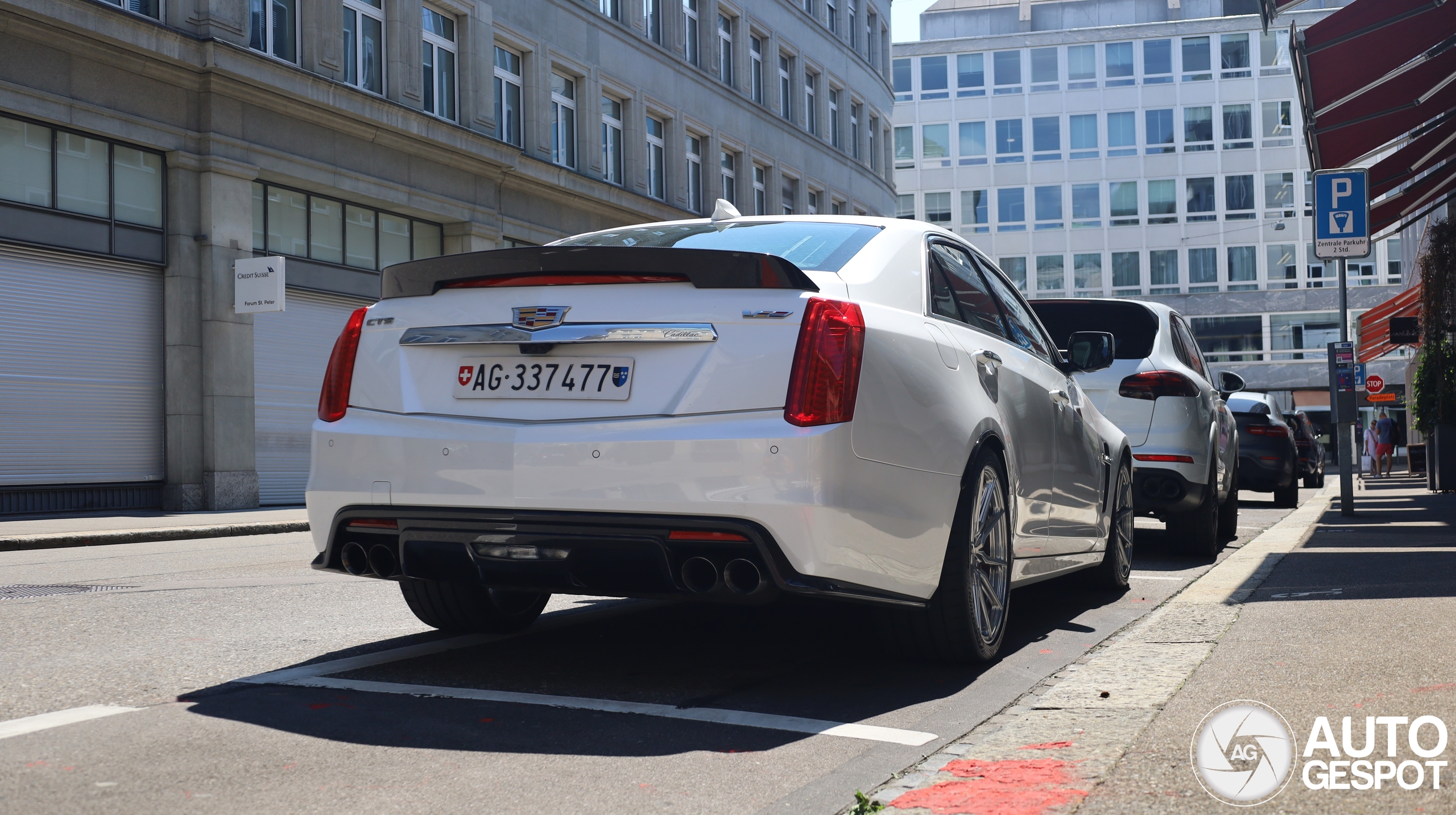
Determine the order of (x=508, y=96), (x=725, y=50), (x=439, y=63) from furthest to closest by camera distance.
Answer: (x=725, y=50) → (x=508, y=96) → (x=439, y=63)

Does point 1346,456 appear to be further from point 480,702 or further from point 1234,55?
point 1234,55

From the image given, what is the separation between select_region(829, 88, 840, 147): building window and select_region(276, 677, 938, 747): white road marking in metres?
39.1

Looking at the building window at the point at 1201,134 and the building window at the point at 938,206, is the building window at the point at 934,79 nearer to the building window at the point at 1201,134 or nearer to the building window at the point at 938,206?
the building window at the point at 938,206

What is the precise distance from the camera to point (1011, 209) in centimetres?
6375

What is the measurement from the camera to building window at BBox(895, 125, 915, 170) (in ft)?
213

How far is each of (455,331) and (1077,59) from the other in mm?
63097

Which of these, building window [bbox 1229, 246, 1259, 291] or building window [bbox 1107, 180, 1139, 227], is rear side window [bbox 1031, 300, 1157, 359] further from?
building window [bbox 1229, 246, 1259, 291]

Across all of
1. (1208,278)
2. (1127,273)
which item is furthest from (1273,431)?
(1208,278)

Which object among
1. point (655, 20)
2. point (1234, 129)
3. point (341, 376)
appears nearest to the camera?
point (341, 376)

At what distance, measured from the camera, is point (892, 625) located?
479cm

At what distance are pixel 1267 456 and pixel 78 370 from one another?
1478 centimetres

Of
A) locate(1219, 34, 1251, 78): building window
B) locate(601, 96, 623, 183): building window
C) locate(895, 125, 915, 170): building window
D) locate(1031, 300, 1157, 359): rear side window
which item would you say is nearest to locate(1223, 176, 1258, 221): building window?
locate(1219, 34, 1251, 78): building window

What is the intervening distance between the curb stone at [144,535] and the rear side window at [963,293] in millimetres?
10467

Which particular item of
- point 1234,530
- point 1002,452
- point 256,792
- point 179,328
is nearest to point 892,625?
point 1002,452
